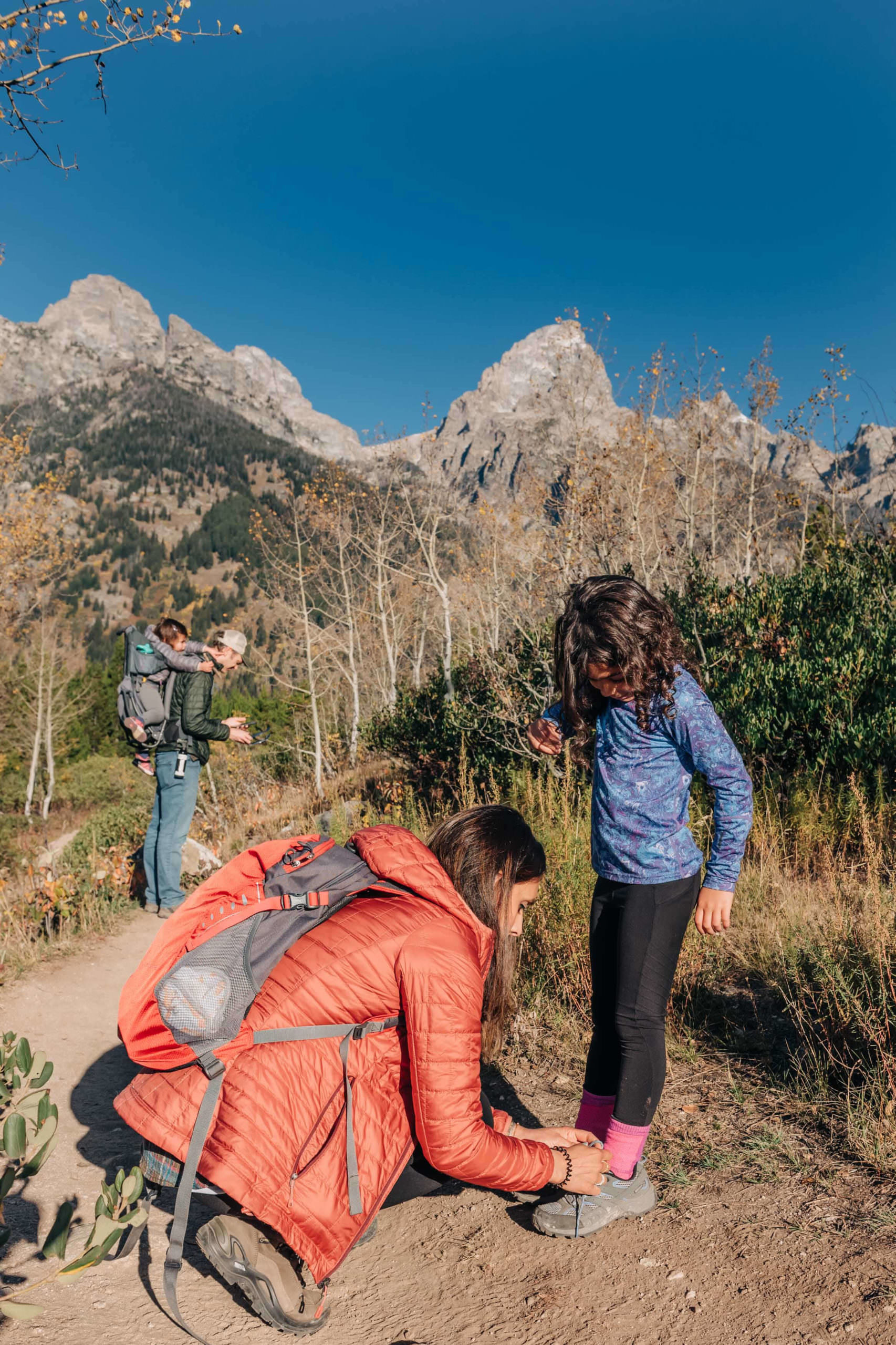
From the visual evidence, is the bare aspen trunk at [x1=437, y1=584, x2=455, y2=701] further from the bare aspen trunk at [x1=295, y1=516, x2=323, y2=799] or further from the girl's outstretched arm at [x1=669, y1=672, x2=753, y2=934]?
the girl's outstretched arm at [x1=669, y1=672, x2=753, y2=934]

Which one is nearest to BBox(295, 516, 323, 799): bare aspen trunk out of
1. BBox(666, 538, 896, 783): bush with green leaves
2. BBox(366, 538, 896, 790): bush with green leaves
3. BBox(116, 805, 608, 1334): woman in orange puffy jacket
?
BBox(366, 538, 896, 790): bush with green leaves

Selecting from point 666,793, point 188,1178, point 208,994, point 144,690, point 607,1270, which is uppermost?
point 144,690

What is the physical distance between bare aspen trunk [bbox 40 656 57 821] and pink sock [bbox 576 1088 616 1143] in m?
33.3

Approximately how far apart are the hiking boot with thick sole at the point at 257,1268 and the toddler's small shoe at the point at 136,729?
11.8 feet

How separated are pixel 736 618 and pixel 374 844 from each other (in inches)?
223

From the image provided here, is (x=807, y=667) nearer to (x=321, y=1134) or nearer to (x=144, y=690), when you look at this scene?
(x=144, y=690)

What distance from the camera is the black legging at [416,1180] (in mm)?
2035

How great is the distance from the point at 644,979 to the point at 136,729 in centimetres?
381

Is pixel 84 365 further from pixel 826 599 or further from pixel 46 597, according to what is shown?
pixel 826 599

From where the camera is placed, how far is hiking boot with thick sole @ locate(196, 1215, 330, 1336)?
1699mm

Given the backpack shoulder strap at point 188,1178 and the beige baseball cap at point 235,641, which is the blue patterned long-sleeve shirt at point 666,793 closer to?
the backpack shoulder strap at point 188,1178

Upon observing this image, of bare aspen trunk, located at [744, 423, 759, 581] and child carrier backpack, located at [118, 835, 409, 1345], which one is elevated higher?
bare aspen trunk, located at [744, 423, 759, 581]

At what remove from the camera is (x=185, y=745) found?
198 inches

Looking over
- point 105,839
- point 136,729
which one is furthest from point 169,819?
point 105,839
